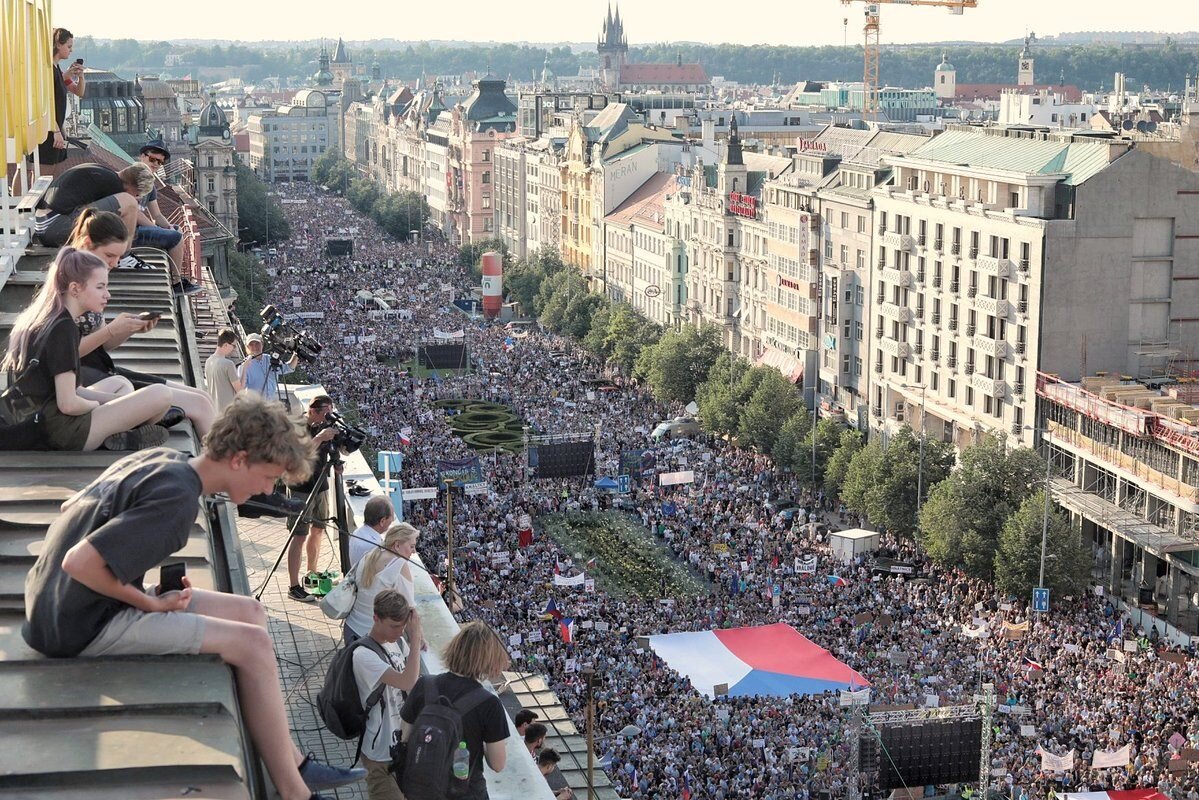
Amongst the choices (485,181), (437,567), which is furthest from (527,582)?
(485,181)

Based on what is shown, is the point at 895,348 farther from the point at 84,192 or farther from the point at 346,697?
the point at 346,697

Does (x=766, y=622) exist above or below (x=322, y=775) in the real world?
below

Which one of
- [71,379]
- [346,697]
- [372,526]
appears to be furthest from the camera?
[372,526]

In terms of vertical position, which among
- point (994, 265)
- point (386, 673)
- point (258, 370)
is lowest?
point (994, 265)

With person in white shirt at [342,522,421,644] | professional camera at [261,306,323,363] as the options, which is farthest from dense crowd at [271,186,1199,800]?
person in white shirt at [342,522,421,644]

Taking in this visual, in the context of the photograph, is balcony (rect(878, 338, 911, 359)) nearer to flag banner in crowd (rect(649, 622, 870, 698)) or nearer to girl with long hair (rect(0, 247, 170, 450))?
flag banner in crowd (rect(649, 622, 870, 698))

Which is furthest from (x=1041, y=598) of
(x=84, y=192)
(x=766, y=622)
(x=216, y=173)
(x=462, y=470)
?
(x=216, y=173)

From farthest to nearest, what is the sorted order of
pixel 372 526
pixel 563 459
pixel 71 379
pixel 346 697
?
pixel 563 459, pixel 372 526, pixel 346 697, pixel 71 379
